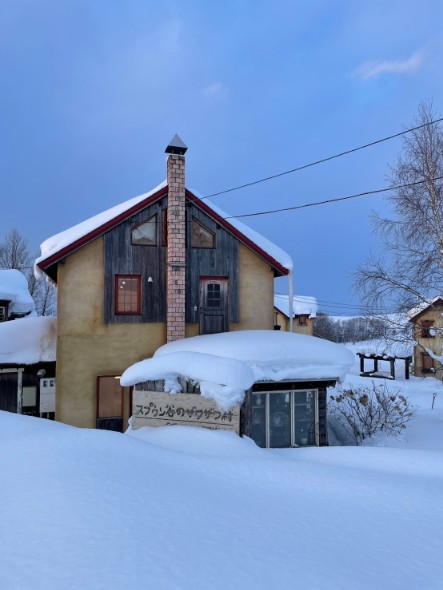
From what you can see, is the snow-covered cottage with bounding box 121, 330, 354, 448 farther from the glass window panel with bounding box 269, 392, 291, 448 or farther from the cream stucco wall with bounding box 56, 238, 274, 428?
the cream stucco wall with bounding box 56, 238, 274, 428

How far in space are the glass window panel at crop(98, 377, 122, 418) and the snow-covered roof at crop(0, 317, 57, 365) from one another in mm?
2649

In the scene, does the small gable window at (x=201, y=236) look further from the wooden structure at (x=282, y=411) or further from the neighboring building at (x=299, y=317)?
the neighboring building at (x=299, y=317)

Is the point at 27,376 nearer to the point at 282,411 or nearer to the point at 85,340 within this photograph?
the point at 85,340

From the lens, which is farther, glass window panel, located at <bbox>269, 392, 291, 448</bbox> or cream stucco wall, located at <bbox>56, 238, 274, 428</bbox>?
cream stucco wall, located at <bbox>56, 238, 274, 428</bbox>

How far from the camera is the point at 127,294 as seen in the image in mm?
12625

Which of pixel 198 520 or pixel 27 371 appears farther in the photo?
pixel 27 371

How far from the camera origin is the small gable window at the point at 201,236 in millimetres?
13227

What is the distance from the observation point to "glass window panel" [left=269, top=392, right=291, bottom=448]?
10.3 metres

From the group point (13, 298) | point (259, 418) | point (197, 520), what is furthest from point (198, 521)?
point (13, 298)

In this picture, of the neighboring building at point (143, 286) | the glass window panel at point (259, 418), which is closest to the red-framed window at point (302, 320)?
the neighboring building at point (143, 286)

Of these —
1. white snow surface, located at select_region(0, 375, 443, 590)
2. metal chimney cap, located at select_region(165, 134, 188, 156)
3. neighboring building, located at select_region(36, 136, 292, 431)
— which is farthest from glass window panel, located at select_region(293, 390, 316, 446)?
metal chimney cap, located at select_region(165, 134, 188, 156)

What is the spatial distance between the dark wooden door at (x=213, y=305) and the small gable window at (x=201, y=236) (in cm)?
119

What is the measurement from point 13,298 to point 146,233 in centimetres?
1464

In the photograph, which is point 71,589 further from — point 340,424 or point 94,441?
point 340,424
